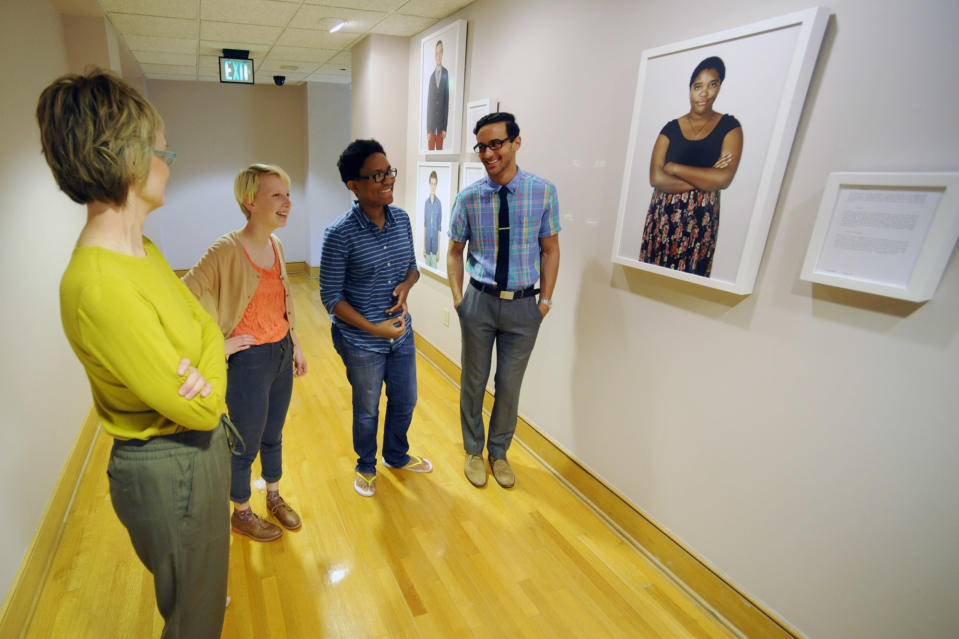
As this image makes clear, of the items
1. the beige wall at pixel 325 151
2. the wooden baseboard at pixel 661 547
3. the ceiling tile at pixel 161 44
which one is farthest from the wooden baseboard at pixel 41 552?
the beige wall at pixel 325 151

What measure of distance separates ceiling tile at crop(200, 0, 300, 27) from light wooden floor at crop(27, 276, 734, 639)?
118 inches

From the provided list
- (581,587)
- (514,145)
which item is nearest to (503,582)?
(581,587)

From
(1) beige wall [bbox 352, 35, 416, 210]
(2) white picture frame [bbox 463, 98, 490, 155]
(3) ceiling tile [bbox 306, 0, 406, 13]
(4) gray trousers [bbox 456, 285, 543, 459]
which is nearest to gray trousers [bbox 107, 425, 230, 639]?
(4) gray trousers [bbox 456, 285, 543, 459]

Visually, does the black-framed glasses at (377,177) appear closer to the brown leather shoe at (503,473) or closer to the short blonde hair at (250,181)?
the short blonde hair at (250,181)

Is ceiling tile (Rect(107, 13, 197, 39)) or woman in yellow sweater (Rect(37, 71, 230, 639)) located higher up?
ceiling tile (Rect(107, 13, 197, 39))

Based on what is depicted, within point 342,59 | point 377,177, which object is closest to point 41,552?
point 377,177

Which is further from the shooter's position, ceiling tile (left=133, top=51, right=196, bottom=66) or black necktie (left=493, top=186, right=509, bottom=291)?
ceiling tile (left=133, top=51, right=196, bottom=66)

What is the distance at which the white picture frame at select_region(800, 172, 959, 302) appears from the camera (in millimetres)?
1167

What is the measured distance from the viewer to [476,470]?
2521mm

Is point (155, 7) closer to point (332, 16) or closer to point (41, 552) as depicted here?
point (332, 16)

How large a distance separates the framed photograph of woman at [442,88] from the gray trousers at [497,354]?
1615 mm

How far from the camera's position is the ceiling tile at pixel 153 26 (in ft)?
11.5

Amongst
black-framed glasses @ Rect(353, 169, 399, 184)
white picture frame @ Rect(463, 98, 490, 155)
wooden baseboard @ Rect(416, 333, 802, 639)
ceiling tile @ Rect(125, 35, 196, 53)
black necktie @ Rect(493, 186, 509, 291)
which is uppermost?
ceiling tile @ Rect(125, 35, 196, 53)

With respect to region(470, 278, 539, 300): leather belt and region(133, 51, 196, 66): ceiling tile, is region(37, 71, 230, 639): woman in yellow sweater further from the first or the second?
region(133, 51, 196, 66): ceiling tile
